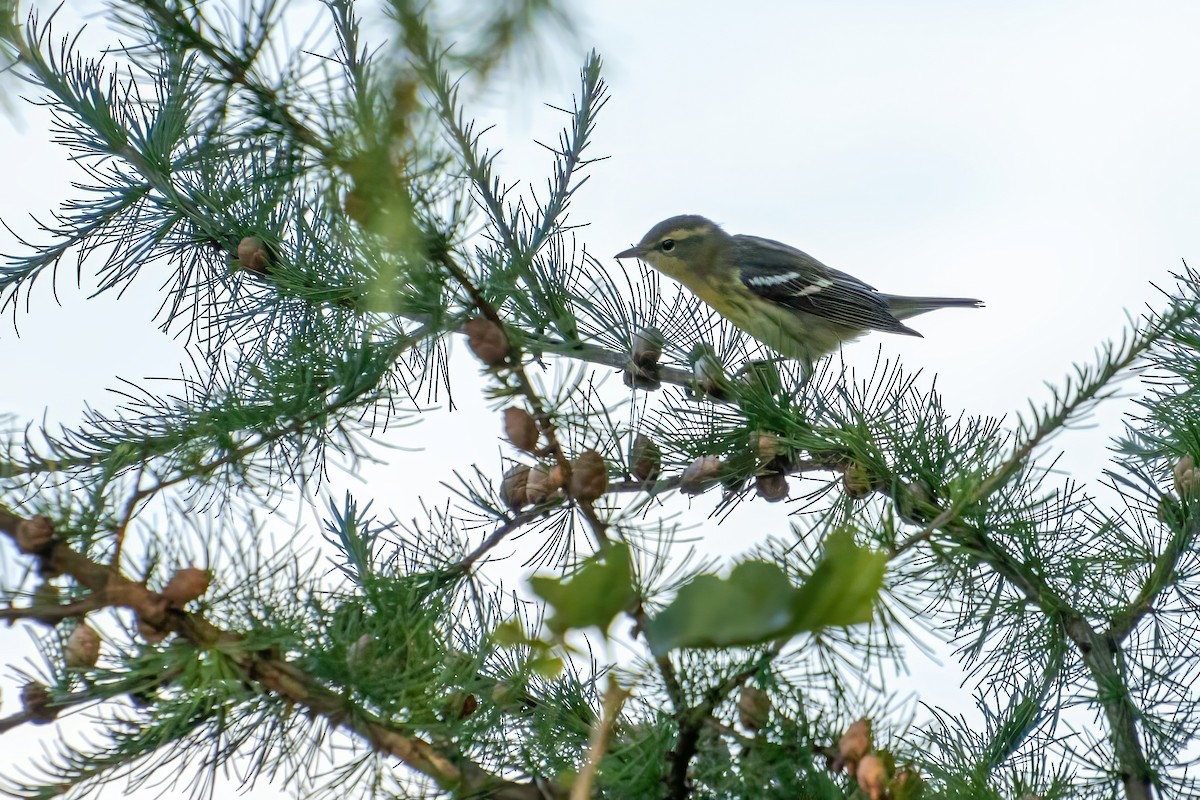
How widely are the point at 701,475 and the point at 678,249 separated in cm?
259

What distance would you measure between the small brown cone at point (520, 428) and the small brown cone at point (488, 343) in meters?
0.06

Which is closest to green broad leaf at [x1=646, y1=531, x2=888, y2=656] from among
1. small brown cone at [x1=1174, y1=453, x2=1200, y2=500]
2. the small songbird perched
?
small brown cone at [x1=1174, y1=453, x2=1200, y2=500]

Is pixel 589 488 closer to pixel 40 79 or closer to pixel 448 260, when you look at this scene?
pixel 448 260

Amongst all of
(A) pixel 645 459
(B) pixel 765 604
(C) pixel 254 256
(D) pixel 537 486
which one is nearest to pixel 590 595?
(B) pixel 765 604

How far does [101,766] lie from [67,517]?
238mm

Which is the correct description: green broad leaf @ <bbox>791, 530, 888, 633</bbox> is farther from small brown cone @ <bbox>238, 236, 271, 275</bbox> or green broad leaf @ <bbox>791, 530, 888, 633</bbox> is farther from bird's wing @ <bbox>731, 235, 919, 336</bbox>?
bird's wing @ <bbox>731, 235, 919, 336</bbox>

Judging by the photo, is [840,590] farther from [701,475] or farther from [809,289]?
[809,289]

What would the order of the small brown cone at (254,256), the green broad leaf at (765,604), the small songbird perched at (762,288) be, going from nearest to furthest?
the green broad leaf at (765,604)
the small brown cone at (254,256)
the small songbird perched at (762,288)

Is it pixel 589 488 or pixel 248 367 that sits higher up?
pixel 248 367

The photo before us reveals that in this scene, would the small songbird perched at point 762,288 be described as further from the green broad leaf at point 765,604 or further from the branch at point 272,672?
the green broad leaf at point 765,604

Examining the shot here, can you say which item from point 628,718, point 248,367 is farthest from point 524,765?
point 248,367

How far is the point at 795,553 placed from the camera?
1074mm

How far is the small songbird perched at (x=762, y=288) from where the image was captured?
12.8 ft

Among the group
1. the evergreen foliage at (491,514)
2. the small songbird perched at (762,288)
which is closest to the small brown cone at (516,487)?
the evergreen foliage at (491,514)
